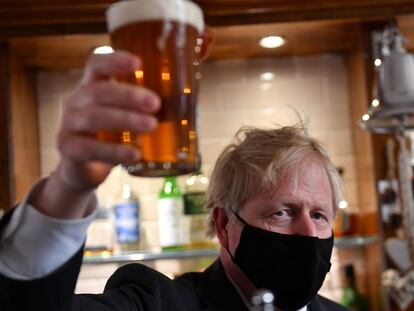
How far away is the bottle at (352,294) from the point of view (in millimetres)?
2279

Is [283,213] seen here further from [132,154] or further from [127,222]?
[127,222]

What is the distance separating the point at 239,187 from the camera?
1.45 metres

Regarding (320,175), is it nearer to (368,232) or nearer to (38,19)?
(368,232)

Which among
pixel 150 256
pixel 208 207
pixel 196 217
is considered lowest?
pixel 150 256

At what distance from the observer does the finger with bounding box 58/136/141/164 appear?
61cm

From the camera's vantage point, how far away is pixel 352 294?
231 cm

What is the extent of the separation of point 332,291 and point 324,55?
33.3 inches

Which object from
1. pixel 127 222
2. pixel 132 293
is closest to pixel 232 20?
pixel 127 222

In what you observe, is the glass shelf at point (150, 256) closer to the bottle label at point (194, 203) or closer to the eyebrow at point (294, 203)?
the bottle label at point (194, 203)

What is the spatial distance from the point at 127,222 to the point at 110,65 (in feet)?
5.54

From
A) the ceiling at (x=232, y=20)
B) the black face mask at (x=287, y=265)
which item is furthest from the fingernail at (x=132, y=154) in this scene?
the ceiling at (x=232, y=20)

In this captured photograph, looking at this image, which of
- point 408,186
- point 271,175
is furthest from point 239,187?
point 408,186

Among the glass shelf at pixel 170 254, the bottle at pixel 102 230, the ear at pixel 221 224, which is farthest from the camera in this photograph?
the bottle at pixel 102 230

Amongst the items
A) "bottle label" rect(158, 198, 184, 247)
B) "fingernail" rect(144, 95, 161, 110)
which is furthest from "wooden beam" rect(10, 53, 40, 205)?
"fingernail" rect(144, 95, 161, 110)
